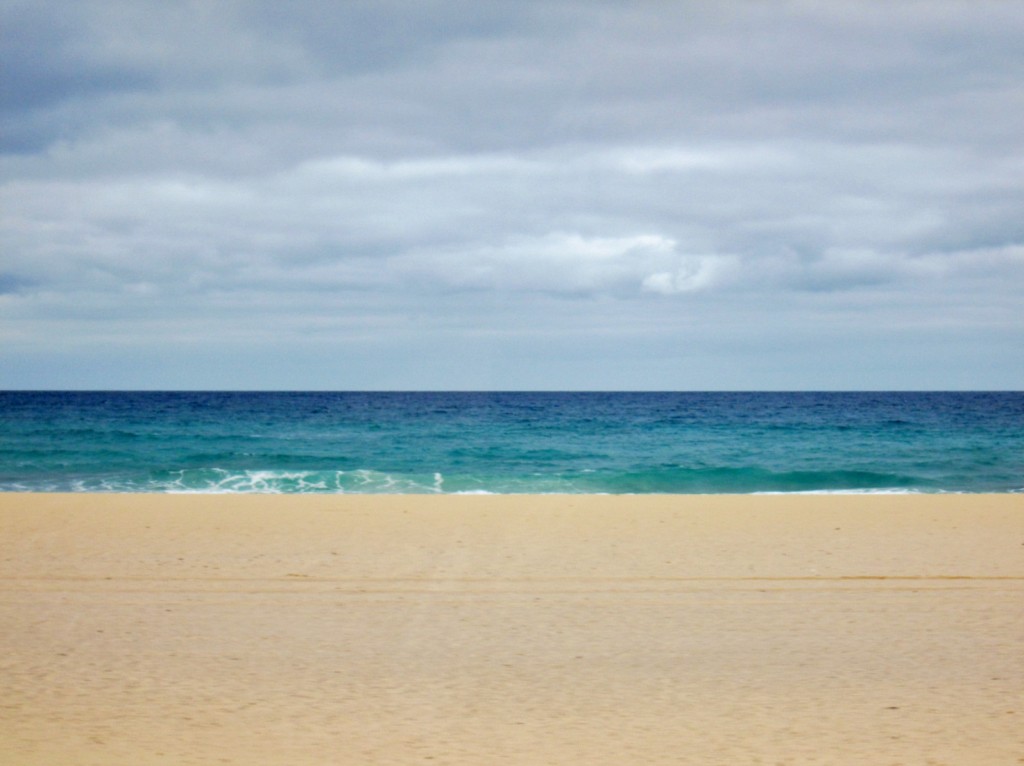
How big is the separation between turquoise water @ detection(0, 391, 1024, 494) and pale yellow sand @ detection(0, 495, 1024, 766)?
12098 millimetres

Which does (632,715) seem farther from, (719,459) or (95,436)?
(95,436)

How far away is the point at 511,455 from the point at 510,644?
26781 millimetres

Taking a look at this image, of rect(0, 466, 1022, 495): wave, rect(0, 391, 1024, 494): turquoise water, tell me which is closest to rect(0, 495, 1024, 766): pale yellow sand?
rect(0, 466, 1022, 495): wave

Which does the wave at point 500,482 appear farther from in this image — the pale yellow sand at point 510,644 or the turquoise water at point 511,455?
the pale yellow sand at point 510,644

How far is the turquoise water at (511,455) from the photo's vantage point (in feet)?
82.8

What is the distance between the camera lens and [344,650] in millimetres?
6996

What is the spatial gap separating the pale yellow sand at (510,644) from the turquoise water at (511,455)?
39.7 feet

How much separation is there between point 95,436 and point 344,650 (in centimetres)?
3600

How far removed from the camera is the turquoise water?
25250 mm

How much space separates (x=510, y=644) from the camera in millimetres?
7164

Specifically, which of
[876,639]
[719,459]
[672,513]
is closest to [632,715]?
[876,639]

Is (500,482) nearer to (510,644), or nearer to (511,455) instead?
(511,455)

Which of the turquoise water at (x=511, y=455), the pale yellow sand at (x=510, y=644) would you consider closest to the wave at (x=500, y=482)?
the turquoise water at (x=511, y=455)

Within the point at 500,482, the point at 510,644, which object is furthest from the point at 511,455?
the point at 510,644
